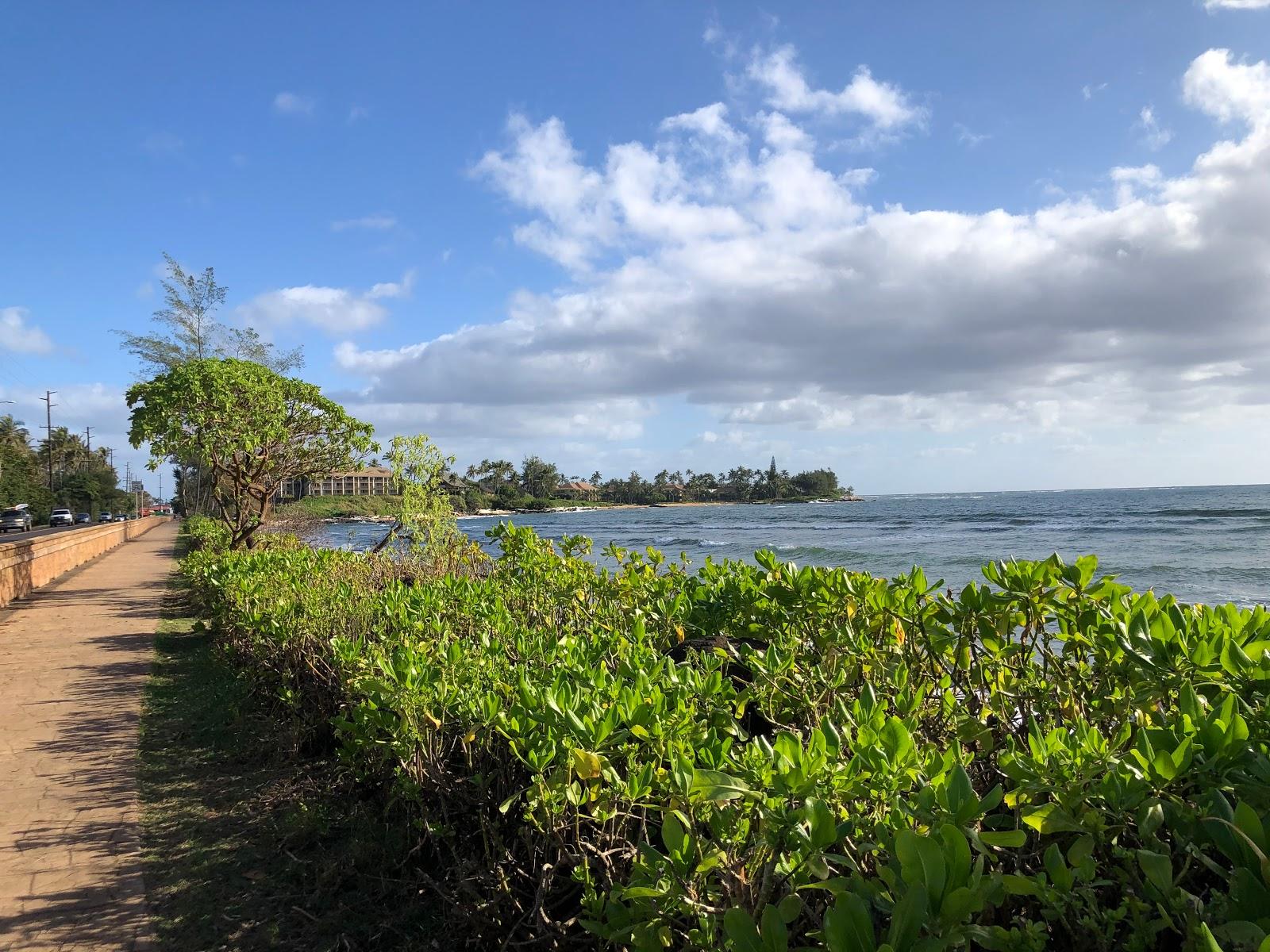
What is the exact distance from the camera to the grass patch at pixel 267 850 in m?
2.90

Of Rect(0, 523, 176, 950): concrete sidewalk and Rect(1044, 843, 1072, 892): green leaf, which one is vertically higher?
Rect(1044, 843, 1072, 892): green leaf

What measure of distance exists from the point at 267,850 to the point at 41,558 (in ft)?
50.2

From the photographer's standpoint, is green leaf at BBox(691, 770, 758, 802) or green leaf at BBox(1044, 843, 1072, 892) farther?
green leaf at BBox(691, 770, 758, 802)

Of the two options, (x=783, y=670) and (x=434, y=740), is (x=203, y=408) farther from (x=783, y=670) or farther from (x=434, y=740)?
(x=783, y=670)

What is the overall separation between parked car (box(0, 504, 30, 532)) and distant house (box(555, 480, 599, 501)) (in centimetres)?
9127

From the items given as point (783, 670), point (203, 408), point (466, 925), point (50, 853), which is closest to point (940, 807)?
point (783, 670)

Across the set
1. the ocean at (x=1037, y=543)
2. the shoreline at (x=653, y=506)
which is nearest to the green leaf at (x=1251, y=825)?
the ocean at (x=1037, y=543)

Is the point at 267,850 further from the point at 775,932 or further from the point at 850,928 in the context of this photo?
the point at 850,928

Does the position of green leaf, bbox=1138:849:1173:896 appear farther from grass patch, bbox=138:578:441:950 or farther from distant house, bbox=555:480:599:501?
distant house, bbox=555:480:599:501

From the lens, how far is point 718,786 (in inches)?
56.3

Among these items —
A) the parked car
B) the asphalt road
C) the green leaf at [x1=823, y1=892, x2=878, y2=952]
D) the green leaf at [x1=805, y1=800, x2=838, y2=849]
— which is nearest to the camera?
the green leaf at [x1=823, y1=892, x2=878, y2=952]

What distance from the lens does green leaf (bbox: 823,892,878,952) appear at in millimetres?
1071

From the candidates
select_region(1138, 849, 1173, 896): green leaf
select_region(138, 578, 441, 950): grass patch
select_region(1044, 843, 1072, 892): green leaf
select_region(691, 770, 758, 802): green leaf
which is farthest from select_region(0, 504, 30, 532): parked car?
select_region(1138, 849, 1173, 896): green leaf

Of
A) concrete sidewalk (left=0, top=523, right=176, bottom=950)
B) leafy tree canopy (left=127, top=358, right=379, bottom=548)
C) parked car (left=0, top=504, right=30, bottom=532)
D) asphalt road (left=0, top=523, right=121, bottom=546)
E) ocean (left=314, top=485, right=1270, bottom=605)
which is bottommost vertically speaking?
ocean (left=314, top=485, right=1270, bottom=605)
